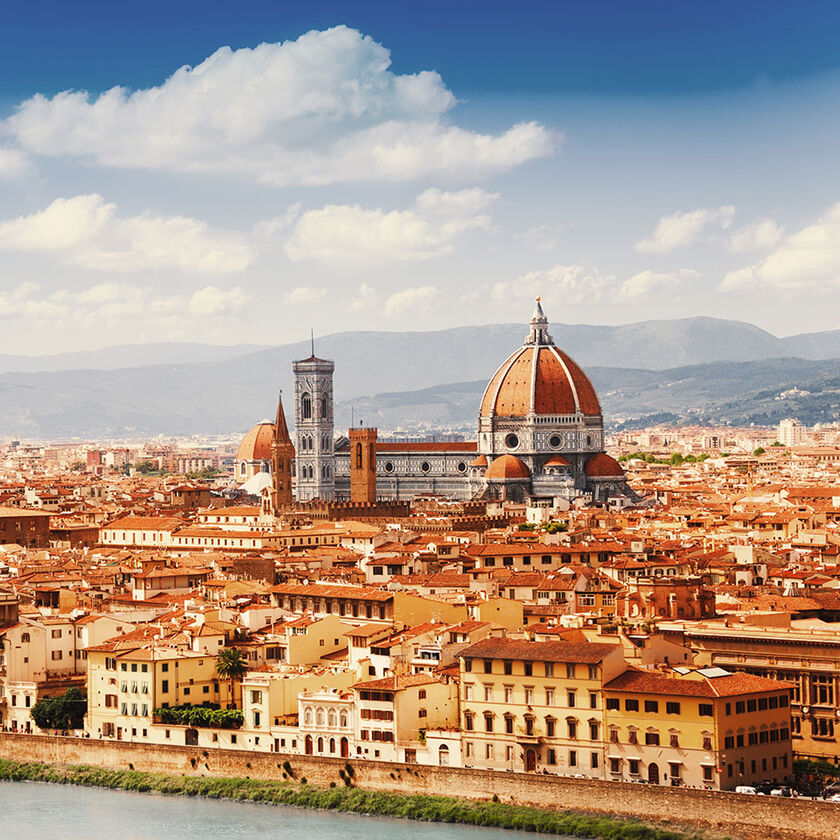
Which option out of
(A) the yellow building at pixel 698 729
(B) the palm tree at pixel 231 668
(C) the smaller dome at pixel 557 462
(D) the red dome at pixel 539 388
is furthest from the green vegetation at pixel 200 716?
(D) the red dome at pixel 539 388

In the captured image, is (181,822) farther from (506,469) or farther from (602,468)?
(602,468)

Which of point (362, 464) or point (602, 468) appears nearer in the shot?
point (602, 468)

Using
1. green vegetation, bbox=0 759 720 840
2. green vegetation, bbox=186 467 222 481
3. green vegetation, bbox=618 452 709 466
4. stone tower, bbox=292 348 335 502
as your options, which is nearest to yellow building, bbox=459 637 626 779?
green vegetation, bbox=0 759 720 840

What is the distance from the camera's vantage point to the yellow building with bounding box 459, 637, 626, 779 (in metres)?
34.3

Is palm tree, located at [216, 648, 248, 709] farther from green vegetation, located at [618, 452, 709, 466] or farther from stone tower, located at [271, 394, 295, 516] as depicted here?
green vegetation, located at [618, 452, 709, 466]

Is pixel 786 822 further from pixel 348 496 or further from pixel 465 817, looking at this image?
pixel 348 496

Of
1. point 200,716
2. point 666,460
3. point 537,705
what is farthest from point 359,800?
point 666,460

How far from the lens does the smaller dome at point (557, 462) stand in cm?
10262

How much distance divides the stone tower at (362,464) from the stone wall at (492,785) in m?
62.3

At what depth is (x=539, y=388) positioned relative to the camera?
10531 centimetres

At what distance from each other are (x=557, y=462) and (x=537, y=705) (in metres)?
68.1

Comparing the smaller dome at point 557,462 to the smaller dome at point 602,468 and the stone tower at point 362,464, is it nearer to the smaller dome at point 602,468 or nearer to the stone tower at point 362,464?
the smaller dome at point 602,468

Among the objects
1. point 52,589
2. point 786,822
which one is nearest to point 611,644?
point 786,822

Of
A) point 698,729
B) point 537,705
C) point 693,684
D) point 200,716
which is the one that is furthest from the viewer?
point 200,716
